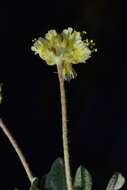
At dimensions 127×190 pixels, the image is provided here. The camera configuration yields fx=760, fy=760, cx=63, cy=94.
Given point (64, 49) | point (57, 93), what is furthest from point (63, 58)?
point (57, 93)

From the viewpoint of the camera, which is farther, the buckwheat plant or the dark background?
the dark background

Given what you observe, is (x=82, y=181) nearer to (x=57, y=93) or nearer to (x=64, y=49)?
(x=64, y=49)

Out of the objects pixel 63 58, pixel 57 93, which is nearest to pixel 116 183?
pixel 63 58

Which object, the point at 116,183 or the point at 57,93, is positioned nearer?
the point at 116,183

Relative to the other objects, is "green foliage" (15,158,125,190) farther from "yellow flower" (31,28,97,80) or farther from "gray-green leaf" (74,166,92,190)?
"yellow flower" (31,28,97,80)

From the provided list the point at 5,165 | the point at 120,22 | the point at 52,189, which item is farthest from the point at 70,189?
the point at 120,22

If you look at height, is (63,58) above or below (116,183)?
above

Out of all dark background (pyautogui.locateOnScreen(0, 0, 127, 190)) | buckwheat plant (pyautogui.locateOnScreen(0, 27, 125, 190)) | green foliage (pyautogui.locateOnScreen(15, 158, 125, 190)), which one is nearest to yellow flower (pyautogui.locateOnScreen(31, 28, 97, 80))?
buckwheat plant (pyautogui.locateOnScreen(0, 27, 125, 190))

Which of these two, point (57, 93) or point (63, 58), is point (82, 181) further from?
point (57, 93)
